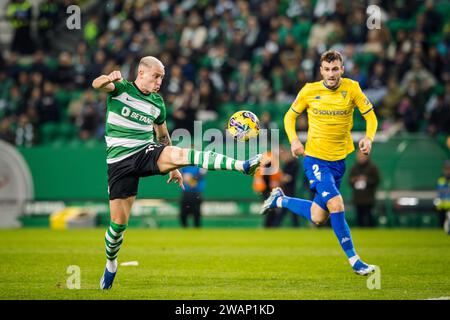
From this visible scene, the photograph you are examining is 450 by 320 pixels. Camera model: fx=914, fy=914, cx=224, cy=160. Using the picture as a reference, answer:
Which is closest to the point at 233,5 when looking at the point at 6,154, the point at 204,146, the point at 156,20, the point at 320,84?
the point at 156,20

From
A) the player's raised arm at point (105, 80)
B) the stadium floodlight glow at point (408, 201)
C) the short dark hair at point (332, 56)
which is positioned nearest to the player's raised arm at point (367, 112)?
the short dark hair at point (332, 56)

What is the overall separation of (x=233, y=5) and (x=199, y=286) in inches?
660

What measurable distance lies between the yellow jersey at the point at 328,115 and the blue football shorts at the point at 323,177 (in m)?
0.07

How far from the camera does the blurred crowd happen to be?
22188 mm

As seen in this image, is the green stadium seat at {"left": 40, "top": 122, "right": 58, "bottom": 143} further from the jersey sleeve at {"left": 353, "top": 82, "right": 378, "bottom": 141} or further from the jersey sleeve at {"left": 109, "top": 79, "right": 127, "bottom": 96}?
the jersey sleeve at {"left": 109, "top": 79, "right": 127, "bottom": 96}

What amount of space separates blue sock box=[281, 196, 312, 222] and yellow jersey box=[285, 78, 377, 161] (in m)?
0.68

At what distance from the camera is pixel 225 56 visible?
24.2m

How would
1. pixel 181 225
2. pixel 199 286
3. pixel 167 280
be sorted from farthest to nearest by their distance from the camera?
pixel 181 225 → pixel 167 280 → pixel 199 286

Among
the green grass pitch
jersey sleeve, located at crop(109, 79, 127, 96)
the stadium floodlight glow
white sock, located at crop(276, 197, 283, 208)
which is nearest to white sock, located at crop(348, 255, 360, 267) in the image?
the green grass pitch

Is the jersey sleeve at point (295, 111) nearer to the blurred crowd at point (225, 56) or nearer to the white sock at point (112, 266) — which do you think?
the white sock at point (112, 266)

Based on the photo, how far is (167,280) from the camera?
1063cm

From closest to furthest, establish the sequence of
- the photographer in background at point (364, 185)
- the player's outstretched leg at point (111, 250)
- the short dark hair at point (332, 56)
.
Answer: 1. the player's outstretched leg at point (111, 250)
2. the short dark hair at point (332, 56)
3. the photographer in background at point (364, 185)

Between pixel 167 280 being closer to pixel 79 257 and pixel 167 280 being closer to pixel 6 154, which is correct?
pixel 79 257

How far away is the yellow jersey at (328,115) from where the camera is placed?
36.2 feet
